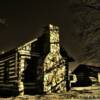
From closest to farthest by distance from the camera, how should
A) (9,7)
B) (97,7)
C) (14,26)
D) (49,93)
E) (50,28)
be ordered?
1. (97,7)
2. (49,93)
3. (50,28)
4. (9,7)
5. (14,26)

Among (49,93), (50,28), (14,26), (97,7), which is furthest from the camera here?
(14,26)

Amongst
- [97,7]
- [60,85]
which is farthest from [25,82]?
[97,7]

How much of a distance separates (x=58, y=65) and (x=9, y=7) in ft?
41.1

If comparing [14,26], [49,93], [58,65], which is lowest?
[49,93]

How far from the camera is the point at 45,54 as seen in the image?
25453mm

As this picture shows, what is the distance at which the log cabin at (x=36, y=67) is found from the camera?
79.2ft

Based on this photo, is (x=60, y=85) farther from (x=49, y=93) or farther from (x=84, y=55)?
(x=84, y=55)

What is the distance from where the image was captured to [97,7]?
22.2 meters

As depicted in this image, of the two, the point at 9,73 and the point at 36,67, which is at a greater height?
the point at 36,67

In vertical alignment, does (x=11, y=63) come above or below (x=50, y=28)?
below

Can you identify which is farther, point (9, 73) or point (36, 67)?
point (9, 73)

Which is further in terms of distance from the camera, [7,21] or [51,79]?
[7,21]

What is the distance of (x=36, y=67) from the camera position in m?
25.1

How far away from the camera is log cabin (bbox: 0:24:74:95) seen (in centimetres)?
2414
